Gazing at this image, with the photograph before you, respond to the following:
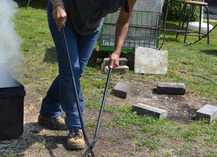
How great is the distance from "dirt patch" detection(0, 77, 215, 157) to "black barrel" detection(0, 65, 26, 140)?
4.2 inches

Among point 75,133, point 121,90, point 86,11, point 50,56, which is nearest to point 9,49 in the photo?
point 50,56

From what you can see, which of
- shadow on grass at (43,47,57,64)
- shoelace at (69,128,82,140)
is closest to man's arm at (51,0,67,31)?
Answer: shoelace at (69,128,82,140)

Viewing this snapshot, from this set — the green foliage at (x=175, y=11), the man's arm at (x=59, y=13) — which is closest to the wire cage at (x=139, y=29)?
the man's arm at (x=59, y=13)

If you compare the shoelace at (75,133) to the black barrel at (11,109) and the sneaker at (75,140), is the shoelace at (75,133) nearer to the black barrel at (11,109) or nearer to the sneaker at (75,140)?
the sneaker at (75,140)

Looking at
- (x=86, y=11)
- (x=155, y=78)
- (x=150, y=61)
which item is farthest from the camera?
(x=150, y=61)

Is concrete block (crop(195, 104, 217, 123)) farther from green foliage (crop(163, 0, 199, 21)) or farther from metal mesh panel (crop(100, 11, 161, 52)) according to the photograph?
green foliage (crop(163, 0, 199, 21))

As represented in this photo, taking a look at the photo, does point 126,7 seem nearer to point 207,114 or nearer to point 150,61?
point 207,114

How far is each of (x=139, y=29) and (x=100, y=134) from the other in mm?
3066

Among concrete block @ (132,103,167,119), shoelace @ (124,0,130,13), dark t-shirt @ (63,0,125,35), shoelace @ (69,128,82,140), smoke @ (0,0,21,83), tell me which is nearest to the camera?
dark t-shirt @ (63,0,125,35)

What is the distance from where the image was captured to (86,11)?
2.48 meters

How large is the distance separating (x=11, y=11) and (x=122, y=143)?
24.1 feet

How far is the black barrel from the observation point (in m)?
2.66

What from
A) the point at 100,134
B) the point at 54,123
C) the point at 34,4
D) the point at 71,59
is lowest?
the point at 100,134

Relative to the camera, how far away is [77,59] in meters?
2.71
